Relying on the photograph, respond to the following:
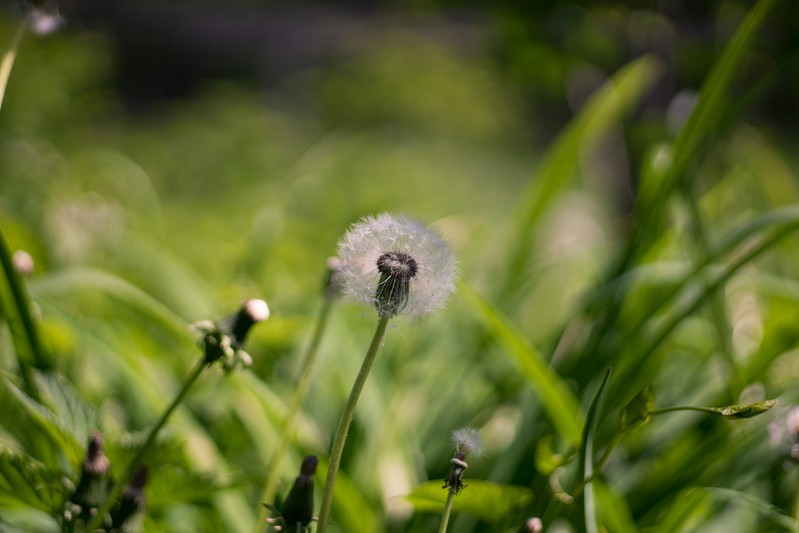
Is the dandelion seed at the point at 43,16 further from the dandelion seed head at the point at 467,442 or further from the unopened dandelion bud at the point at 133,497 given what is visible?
the dandelion seed head at the point at 467,442

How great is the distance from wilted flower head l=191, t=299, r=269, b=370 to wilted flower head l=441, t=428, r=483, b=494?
0.54 feet

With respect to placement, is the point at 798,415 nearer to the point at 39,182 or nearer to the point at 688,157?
the point at 688,157

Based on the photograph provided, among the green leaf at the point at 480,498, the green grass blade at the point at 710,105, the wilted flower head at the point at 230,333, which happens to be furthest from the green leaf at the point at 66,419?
the green grass blade at the point at 710,105

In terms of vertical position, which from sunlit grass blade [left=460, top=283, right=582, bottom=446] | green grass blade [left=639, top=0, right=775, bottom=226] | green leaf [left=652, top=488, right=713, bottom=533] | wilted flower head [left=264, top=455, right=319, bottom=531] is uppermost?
green grass blade [left=639, top=0, right=775, bottom=226]

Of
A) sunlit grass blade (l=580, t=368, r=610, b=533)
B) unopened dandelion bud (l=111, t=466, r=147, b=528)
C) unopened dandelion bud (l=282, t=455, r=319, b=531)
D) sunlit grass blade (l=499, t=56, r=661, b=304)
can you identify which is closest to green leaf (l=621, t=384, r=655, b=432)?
sunlit grass blade (l=580, t=368, r=610, b=533)

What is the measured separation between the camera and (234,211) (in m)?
3.14

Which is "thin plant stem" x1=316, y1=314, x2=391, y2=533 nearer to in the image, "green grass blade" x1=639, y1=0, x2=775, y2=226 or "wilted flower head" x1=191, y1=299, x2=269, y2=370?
"wilted flower head" x1=191, y1=299, x2=269, y2=370

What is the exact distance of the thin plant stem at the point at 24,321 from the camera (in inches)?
27.1

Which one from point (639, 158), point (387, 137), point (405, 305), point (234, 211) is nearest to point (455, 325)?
point (405, 305)

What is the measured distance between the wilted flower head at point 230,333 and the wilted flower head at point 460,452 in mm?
165

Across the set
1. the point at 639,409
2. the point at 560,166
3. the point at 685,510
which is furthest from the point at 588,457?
the point at 560,166

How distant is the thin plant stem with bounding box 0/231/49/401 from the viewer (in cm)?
69

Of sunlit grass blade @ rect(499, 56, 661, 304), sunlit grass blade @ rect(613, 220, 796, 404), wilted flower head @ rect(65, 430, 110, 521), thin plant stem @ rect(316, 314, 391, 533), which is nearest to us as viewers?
thin plant stem @ rect(316, 314, 391, 533)

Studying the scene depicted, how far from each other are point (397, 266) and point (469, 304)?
1.78 ft
